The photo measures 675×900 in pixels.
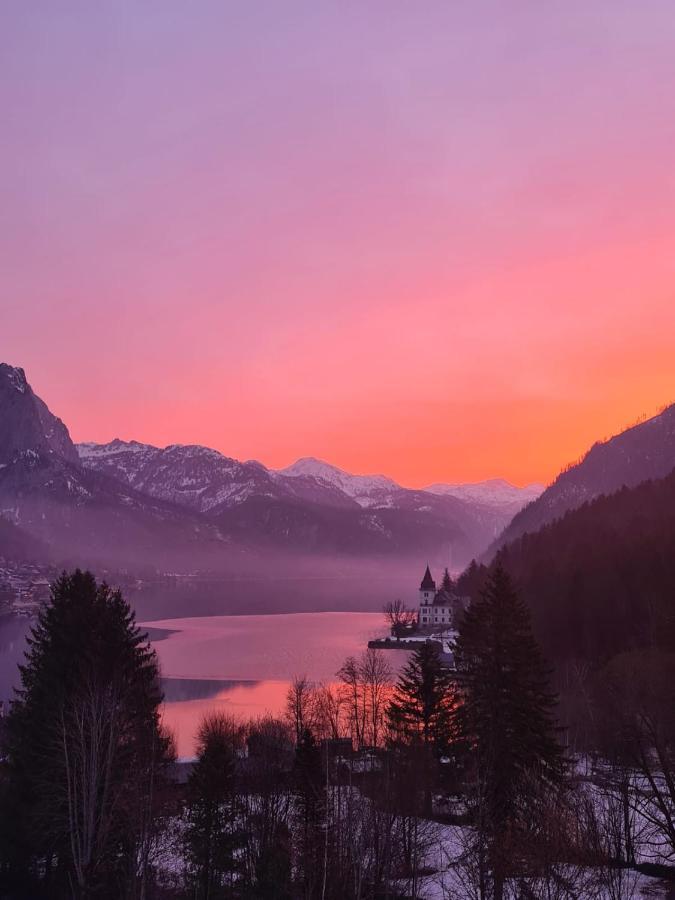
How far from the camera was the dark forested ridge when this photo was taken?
176ft

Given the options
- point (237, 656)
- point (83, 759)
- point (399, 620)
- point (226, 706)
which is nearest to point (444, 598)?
point (399, 620)

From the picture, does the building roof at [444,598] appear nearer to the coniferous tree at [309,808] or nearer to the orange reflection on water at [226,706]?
the orange reflection on water at [226,706]

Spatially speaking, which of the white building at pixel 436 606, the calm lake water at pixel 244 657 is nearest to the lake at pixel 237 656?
the calm lake water at pixel 244 657

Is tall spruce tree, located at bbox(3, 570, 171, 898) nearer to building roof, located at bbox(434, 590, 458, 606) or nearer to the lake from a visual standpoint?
the lake

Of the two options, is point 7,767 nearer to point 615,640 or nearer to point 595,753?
point 595,753

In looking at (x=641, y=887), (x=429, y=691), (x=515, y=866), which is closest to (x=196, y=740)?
(x=429, y=691)

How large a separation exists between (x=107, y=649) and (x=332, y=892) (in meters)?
11.1

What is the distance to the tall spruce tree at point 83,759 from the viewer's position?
72.8 feet

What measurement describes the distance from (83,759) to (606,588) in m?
49.3

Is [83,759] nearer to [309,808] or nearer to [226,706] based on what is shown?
[309,808]

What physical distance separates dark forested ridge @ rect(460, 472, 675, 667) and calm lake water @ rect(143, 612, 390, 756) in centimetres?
2073

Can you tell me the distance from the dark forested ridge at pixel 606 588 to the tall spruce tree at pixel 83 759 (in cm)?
3030

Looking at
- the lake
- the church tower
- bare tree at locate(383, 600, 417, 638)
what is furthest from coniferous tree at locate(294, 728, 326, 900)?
the church tower

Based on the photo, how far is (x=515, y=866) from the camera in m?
16.4
